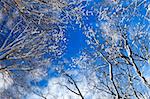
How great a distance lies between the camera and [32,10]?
30.3 feet

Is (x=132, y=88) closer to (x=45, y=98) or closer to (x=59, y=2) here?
(x=59, y=2)

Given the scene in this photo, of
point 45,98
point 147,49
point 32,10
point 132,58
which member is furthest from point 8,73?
point 45,98

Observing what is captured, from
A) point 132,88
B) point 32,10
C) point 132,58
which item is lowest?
point 132,88

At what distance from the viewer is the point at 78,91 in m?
15.0

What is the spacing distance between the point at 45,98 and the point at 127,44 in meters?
7.25

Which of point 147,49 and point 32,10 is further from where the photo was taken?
point 147,49

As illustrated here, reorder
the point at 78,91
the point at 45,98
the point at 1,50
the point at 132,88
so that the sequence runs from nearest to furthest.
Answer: the point at 1,50, the point at 132,88, the point at 78,91, the point at 45,98

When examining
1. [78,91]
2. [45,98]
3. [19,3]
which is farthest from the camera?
[45,98]

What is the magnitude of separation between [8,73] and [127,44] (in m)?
4.08

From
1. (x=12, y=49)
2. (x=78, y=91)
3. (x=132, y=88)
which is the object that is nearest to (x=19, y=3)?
(x=12, y=49)

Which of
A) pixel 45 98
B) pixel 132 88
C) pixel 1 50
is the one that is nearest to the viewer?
pixel 1 50

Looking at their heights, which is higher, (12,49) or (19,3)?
(19,3)

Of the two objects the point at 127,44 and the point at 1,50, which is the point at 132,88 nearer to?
the point at 127,44

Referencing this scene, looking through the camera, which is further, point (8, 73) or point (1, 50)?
point (8, 73)
